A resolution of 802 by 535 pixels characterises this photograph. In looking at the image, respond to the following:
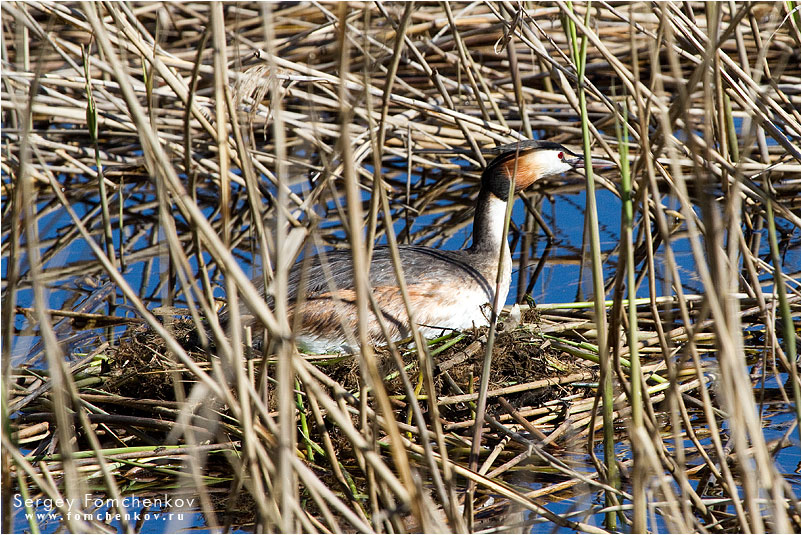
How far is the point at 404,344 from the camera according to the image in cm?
410

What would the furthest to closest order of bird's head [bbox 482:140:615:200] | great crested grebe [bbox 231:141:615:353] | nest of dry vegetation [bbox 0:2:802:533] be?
bird's head [bbox 482:140:615:200], great crested grebe [bbox 231:141:615:353], nest of dry vegetation [bbox 0:2:802:533]

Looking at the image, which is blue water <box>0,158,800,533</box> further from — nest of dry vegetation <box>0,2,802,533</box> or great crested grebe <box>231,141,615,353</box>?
great crested grebe <box>231,141,615,353</box>

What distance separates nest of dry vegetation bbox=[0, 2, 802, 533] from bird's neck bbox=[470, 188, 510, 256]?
51 centimetres

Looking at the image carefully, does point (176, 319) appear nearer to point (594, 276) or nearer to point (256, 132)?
point (594, 276)

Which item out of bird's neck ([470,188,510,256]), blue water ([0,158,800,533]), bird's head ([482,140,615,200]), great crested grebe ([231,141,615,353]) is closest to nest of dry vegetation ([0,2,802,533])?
blue water ([0,158,800,533])

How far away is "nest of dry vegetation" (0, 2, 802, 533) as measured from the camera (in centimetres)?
189

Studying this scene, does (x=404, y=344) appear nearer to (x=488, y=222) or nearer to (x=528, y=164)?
(x=488, y=222)

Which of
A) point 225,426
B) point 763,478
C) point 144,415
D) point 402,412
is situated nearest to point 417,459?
point 402,412

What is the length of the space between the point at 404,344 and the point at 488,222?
996 mm

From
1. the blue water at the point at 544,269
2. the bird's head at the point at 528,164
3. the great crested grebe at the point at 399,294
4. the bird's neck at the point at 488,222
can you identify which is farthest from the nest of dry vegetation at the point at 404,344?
the bird's neck at the point at 488,222

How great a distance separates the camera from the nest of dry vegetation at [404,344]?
189cm

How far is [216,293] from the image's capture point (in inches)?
212

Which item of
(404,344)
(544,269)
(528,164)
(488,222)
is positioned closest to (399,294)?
(404,344)

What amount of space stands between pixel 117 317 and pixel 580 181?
4.20 m
